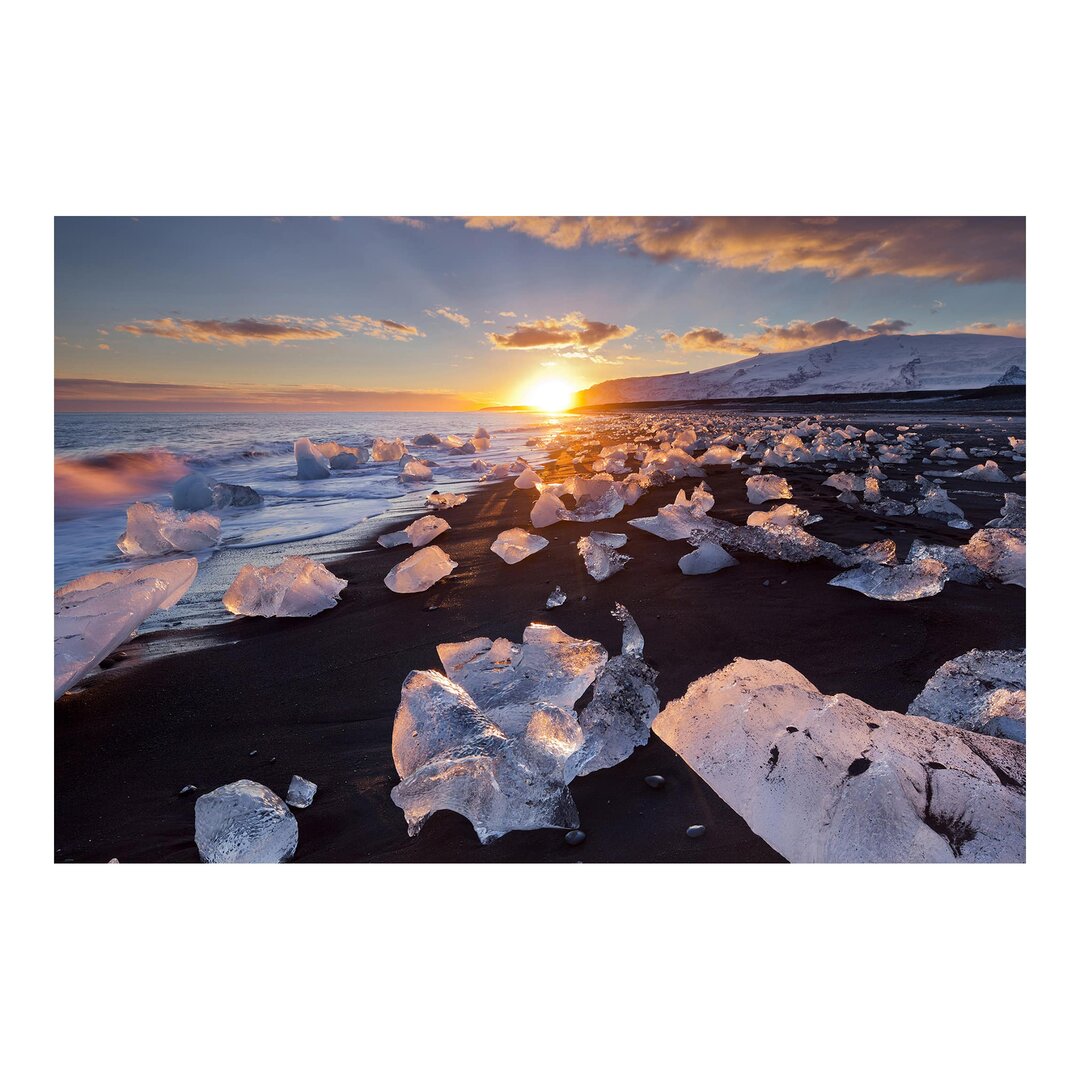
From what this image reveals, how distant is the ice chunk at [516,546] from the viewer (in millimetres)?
2607

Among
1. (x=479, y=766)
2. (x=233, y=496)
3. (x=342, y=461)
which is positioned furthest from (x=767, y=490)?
(x=342, y=461)

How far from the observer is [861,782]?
112 cm

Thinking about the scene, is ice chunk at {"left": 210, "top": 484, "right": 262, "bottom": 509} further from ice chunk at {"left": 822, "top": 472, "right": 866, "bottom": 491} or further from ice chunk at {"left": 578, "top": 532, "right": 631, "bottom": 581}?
ice chunk at {"left": 822, "top": 472, "right": 866, "bottom": 491}

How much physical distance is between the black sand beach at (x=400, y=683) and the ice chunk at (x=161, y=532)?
1.25 m

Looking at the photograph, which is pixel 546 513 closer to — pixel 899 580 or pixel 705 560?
pixel 705 560

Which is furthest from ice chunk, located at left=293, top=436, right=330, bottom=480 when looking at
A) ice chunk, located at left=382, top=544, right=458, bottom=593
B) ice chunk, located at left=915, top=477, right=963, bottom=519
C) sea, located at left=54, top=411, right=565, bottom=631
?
ice chunk, located at left=915, top=477, right=963, bottom=519

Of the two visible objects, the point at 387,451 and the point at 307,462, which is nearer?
the point at 307,462

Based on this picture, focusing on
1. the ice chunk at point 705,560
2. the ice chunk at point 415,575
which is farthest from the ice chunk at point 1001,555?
the ice chunk at point 415,575

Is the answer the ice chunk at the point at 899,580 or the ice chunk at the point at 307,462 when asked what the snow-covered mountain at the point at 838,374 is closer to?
the ice chunk at the point at 307,462

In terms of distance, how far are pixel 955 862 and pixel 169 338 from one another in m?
4.23

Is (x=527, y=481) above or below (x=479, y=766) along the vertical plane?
above

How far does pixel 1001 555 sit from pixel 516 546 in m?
2.18

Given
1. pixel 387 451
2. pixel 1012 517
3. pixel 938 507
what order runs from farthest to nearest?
pixel 387 451, pixel 938 507, pixel 1012 517

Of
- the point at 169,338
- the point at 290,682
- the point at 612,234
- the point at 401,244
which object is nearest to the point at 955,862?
the point at 290,682
